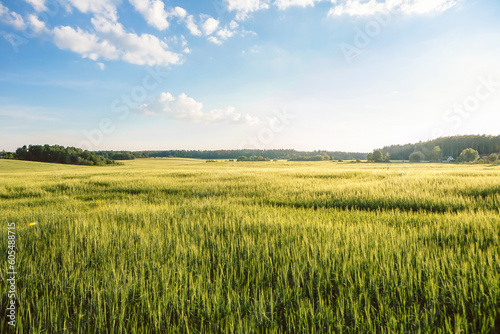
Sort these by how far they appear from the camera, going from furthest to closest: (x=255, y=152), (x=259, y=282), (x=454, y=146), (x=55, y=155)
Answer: (x=255, y=152)
(x=454, y=146)
(x=55, y=155)
(x=259, y=282)

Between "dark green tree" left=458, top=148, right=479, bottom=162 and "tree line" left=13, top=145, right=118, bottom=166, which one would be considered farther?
"dark green tree" left=458, top=148, right=479, bottom=162

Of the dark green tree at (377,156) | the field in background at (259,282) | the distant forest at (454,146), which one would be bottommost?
the field in background at (259,282)

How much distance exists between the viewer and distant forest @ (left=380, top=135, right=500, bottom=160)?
11425cm

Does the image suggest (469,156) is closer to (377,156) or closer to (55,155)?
(377,156)

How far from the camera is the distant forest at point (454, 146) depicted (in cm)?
11425

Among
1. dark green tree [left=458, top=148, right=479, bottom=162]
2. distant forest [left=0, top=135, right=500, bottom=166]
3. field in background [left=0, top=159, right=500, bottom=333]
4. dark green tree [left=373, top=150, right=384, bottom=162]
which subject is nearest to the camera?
field in background [left=0, top=159, right=500, bottom=333]

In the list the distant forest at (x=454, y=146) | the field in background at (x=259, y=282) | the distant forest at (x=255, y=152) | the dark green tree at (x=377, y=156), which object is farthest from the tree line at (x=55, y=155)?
the distant forest at (x=454, y=146)

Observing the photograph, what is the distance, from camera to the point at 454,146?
403ft

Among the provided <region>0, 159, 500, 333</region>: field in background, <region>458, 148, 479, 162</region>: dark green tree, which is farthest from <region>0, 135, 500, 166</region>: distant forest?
<region>0, 159, 500, 333</region>: field in background

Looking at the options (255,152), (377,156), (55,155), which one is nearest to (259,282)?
(55,155)

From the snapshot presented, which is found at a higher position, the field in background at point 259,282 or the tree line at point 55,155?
the tree line at point 55,155

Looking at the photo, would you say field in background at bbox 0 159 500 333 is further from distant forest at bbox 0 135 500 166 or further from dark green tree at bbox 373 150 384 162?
dark green tree at bbox 373 150 384 162

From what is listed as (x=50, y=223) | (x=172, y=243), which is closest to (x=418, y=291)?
(x=172, y=243)

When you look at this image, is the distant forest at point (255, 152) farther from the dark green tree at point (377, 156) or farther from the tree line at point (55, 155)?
the dark green tree at point (377, 156)
